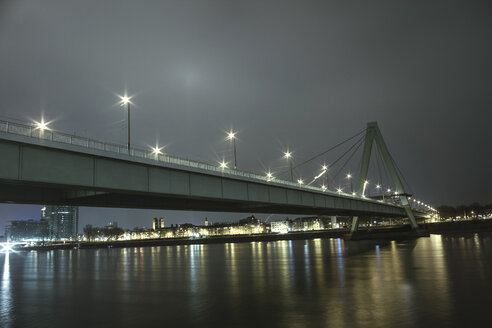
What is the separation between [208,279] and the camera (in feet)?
91.0

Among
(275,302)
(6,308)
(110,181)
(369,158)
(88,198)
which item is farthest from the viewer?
(369,158)

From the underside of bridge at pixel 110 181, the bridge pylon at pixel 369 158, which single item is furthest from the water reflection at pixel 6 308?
the bridge pylon at pixel 369 158

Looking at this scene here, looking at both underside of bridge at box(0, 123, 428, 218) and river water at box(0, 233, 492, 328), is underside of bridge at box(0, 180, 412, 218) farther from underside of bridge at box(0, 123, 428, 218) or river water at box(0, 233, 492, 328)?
river water at box(0, 233, 492, 328)

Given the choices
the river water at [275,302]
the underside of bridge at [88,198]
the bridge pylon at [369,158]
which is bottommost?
the river water at [275,302]

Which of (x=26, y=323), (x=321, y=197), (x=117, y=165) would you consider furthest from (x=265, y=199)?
(x=26, y=323)

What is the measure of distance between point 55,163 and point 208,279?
42.7ft

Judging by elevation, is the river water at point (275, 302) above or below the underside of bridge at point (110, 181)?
below

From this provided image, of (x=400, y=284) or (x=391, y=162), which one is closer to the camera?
(x=400, y=284)

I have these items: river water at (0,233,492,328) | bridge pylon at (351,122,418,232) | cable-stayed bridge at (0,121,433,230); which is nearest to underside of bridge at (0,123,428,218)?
cable-stayed bridge at (0,121,433,230)

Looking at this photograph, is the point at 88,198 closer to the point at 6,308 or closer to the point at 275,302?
the point at 6,308

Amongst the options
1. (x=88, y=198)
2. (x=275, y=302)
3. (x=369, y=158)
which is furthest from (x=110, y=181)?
(x=369, y=158)

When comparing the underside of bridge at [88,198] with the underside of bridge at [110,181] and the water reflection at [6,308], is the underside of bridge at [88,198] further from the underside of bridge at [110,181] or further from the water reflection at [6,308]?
the water reflection at [6,308]

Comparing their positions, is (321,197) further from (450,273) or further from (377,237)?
(377,237)

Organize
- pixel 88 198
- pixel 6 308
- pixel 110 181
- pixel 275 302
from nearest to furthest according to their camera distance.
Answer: pixel 275 302 → pixel 6 308 → pixel 110 181 → pixel 88 198
